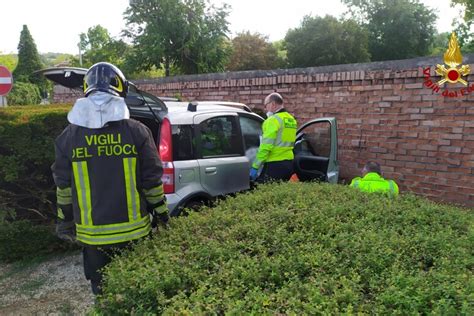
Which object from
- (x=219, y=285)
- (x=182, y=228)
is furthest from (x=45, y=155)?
(x=219, y=285)

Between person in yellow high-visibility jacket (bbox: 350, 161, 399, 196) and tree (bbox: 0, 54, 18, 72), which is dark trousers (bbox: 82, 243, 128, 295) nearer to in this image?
person in yellow high-visibility jacket (bbox: 350, 161, 399, 196)

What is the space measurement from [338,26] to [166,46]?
19.5 metres

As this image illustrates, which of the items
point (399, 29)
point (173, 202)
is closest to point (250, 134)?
point (173, 202)

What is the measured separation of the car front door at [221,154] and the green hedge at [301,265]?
4.78ft

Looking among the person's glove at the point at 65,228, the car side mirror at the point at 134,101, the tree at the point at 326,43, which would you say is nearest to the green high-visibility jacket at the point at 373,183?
the car side mirror at the point at 134,101

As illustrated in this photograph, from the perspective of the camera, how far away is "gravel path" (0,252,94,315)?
3.69 meters

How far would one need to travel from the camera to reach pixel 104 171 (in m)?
2.54

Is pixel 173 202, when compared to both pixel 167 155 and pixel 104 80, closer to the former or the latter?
pixel 167 155

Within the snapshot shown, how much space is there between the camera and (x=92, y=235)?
2.58 metres

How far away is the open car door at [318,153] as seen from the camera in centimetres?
550

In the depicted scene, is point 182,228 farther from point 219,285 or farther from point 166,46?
point 166,46

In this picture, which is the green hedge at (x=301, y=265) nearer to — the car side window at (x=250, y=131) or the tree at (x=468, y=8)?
the car side window at (x=250, y=131)

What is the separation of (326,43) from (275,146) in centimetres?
2622

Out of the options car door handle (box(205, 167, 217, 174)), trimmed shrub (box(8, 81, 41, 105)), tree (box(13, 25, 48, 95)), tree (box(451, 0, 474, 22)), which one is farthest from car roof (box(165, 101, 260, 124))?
tree (box(13, 25, 48, 95))
